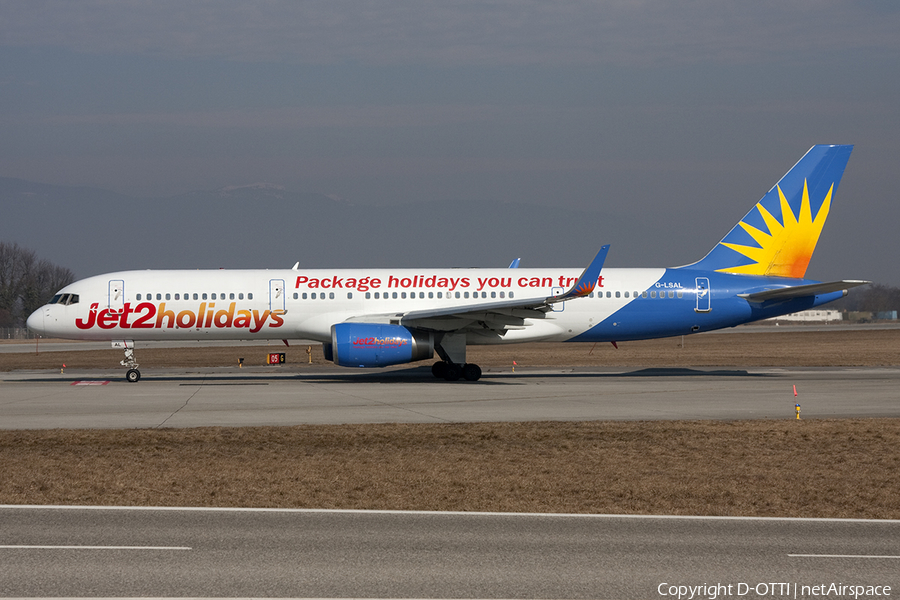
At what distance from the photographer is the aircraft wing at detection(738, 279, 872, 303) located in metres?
29.4

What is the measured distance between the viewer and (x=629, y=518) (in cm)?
983

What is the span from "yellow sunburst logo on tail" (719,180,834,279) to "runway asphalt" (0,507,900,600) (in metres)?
24.3

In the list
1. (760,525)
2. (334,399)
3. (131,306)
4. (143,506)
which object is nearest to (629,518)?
(760,525)

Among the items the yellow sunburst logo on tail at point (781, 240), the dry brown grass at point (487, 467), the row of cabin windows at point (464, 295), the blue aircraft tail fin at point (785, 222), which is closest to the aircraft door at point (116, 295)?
the row of cabin windows at point (464, 295)

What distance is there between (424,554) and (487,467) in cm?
501

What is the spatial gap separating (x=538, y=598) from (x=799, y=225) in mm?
29106

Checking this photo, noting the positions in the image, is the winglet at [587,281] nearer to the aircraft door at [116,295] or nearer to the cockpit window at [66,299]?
the aircraft door at [116,295]

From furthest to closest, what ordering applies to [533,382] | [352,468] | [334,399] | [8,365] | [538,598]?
[8,365] < [533,382] < [334,399] < [352,468] < [538,598]

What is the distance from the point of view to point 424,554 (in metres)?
8.16

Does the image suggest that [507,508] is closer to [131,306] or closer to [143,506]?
[143,506]

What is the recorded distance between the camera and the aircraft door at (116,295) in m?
30.1

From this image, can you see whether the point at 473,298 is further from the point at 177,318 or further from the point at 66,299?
the point at 66,299

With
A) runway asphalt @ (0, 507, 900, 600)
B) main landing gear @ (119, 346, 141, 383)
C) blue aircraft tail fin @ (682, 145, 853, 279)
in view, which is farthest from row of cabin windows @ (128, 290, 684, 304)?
runway asphalt @ (0, 507, 900, 600)

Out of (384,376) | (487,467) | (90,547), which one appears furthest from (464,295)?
(90,547)
